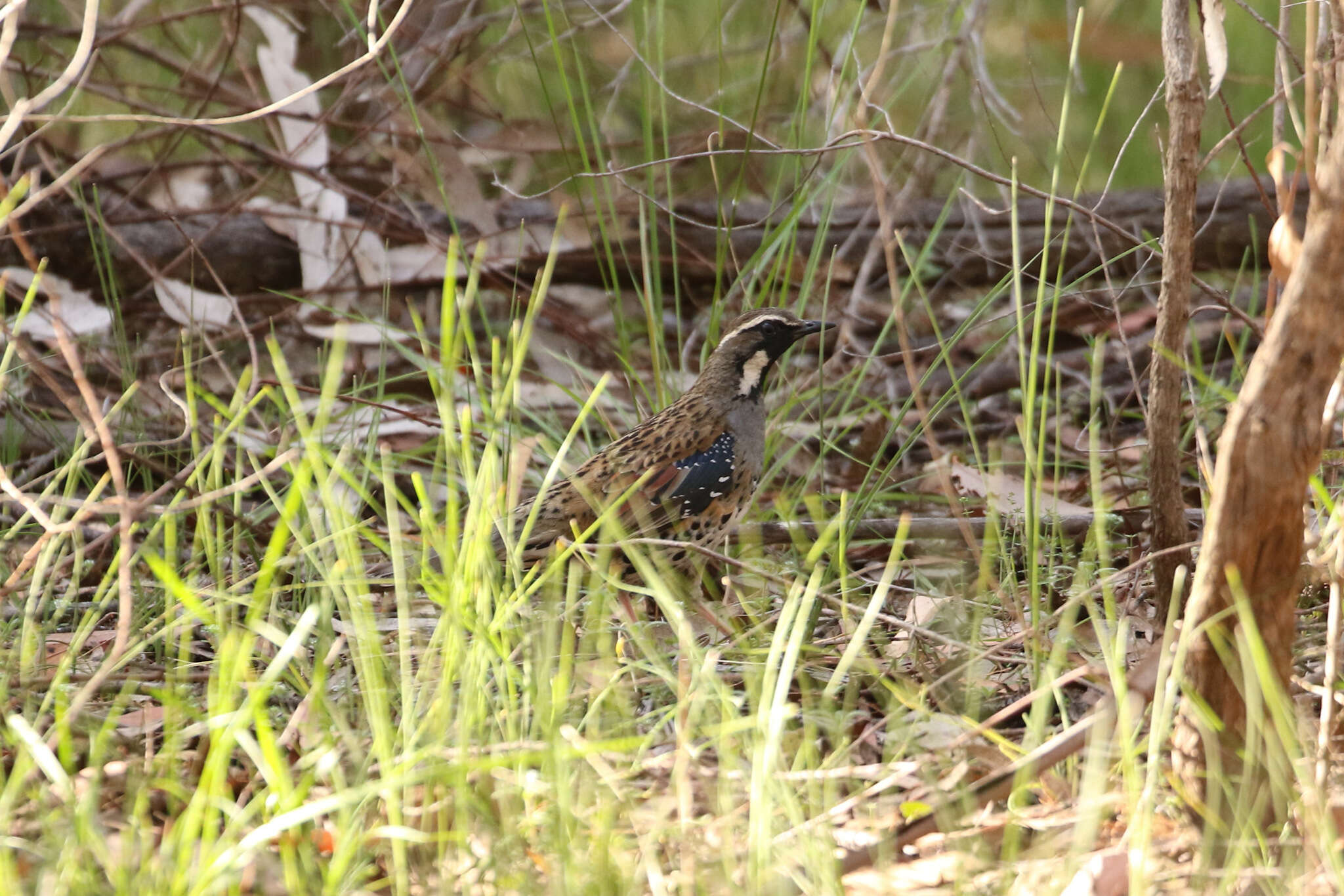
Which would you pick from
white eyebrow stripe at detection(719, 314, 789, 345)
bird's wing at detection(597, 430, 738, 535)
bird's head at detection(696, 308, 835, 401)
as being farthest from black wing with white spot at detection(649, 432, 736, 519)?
white eyebrow stripe at detection(719, 314, 789, 345)

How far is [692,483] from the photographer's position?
4.80 meters

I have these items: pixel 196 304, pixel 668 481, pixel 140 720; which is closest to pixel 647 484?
pixel 668 481

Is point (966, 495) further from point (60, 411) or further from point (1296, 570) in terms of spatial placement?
point (60, 411)

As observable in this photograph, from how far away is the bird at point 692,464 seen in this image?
4734 mm

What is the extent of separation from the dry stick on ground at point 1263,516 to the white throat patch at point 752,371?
2799 mm

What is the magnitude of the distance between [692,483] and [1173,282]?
7.00 feet

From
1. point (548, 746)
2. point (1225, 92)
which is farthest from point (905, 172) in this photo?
point (548, 746)

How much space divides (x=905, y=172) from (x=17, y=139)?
467cm

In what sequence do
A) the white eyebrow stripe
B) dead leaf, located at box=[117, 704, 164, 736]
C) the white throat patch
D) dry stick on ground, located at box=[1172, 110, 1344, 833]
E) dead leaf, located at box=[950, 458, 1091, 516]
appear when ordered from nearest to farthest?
dry stick on ground, located at box=[1172, 110, 1344, 833] → dead leaf, located at box=[117, 704, 164, 736] → dead leaf, located at box=[950, 458, 1091, 516] → the white eyebrow stripe → the white throat patch

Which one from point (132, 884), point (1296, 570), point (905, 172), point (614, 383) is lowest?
point (132, 884)

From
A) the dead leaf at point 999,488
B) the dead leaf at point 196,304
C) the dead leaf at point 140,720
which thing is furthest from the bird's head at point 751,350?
the dead leaf at point 196,304

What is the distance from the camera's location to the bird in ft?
15.5

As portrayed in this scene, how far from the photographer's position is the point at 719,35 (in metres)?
4.31

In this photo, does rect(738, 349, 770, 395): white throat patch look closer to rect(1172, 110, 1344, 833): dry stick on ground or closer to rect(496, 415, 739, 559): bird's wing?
rect(496, 415, 739, 559): bird's wing
